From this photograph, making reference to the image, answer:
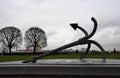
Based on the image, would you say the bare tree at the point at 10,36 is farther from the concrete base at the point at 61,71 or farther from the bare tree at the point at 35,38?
the concrete base at the point at 61,71

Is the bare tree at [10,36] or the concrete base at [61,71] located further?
the bare tree at [10,36]

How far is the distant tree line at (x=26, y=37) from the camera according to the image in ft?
230

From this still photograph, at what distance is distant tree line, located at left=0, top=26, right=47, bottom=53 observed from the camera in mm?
70188

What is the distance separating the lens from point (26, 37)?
236 ft

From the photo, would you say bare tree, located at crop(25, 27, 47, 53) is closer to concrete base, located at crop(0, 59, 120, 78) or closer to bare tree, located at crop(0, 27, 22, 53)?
bare tree, located at crop(0, 27, 22, 53)

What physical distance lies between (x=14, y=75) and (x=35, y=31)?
65.5 meters

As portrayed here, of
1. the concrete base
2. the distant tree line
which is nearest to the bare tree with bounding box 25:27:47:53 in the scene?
the distant tree line

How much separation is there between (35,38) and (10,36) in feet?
20.5

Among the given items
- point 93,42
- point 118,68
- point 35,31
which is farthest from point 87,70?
point 35,31

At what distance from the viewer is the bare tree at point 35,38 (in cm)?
7069

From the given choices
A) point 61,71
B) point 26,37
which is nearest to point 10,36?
point 26,37

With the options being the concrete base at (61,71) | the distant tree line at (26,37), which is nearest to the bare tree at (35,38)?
the distant tree line at (26,37)

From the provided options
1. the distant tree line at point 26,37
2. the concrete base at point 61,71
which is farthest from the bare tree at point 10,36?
the concrete base at point 61,71

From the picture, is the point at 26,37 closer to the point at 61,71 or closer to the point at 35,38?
the point at 35,38
